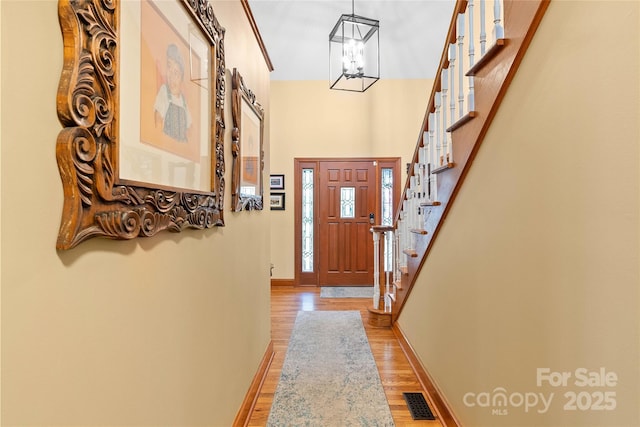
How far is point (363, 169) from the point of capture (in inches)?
202

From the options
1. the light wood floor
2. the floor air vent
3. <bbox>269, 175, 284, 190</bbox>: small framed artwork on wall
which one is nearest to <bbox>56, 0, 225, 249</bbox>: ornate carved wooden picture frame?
the light wood floor

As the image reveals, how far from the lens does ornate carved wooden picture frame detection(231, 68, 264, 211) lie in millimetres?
1669

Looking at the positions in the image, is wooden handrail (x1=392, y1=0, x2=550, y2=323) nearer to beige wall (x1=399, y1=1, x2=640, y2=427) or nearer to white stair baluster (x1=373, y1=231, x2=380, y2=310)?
beige wall (x1=399, y1=1, x2=640, y2=427)

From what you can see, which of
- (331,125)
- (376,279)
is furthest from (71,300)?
(331,125)

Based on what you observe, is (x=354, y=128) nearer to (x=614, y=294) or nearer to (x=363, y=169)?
(x=363, y=169)

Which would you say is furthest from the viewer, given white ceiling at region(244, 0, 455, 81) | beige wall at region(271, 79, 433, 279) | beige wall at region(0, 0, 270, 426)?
beige wall at region(271, 79, 433, 279)

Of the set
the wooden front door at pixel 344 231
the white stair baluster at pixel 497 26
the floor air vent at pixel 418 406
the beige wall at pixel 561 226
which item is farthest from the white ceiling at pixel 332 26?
the floor air vent at pixel 418 406

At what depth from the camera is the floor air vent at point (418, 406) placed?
188cm

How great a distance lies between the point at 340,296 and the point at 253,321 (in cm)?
263

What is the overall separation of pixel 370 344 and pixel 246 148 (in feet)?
6.47

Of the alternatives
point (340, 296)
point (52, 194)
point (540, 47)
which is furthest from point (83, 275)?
point (340, 296)

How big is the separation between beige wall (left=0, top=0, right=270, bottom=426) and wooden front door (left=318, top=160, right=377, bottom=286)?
12.7 ft

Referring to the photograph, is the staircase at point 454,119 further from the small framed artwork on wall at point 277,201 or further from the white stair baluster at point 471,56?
the small framed artwork on wall at point 277,201

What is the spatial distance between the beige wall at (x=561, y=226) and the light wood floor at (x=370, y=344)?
59 centimetres
